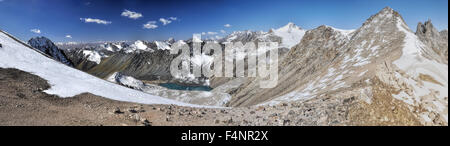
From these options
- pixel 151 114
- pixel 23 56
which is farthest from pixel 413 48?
Answer: pixel 23 56

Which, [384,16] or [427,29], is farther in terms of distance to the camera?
[427,29]

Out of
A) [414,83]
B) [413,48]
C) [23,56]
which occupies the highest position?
[413,48]

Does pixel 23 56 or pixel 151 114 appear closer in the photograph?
pixel 151 114

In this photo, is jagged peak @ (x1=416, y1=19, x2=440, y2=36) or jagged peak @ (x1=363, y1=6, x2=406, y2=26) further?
jagged peak @ (x1=416, y1=19, x2=440, y2=36)

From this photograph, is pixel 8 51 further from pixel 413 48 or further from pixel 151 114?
pixel 413 48

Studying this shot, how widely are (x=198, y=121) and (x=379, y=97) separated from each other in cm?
1317

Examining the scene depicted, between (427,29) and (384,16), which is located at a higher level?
(427,29)

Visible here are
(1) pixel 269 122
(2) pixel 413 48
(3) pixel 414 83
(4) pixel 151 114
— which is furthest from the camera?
(2) pixel 413 48

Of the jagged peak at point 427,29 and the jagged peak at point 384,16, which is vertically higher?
the jagged peak at point 427,29

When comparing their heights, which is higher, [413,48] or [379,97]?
[413,48]

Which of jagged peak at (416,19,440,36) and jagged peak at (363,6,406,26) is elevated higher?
jagged peak at (416,19,440,36)

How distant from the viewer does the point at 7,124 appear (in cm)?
1060

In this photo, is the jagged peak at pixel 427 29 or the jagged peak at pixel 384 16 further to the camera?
the jagged peak at pixel 427 29
